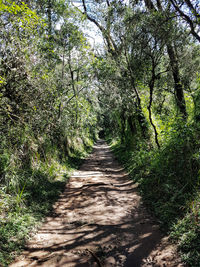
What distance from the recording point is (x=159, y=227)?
13.7 ft

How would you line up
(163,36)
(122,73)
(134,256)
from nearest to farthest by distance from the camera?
(134,256)
(163,36)
(122,73)

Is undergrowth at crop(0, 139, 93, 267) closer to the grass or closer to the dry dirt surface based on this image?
the dry dirt surface

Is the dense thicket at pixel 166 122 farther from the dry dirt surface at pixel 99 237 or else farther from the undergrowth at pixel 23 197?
the undergrowth at pixel 23 197

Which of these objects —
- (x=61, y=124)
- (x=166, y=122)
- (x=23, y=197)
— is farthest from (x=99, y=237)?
(x=61, y=124)

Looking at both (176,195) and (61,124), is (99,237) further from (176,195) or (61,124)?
(61,124)

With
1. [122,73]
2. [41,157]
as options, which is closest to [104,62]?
[122,73]

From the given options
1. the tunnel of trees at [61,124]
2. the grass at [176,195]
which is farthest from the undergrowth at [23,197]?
the grass at [176,195]

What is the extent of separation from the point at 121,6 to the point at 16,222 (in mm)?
8936

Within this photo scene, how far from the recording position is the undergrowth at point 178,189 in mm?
3446

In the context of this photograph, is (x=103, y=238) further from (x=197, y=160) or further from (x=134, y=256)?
(x=197, y=160)

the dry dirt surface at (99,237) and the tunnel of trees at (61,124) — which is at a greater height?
the tunnel of trees at (61,124)

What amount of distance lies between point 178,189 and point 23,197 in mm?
4044

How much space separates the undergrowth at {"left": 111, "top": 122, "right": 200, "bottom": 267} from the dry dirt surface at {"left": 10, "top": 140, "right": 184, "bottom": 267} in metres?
0.25

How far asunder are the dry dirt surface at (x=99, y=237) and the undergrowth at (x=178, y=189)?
0.25 meters
